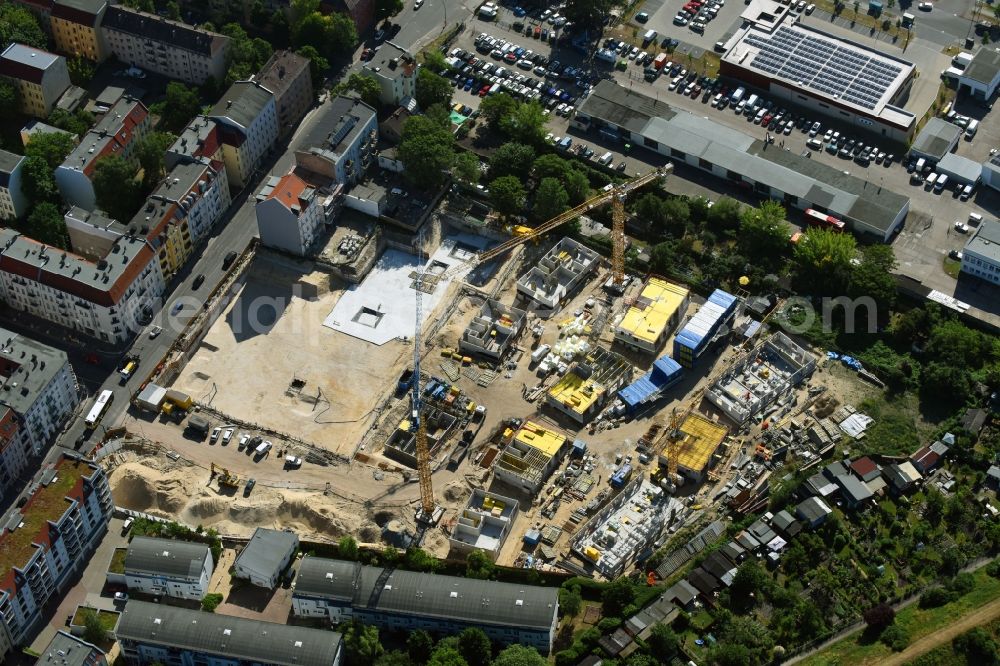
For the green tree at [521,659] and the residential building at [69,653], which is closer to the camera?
the residential building at [69,653]

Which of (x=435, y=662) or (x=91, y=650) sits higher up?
(x=435, y=662)

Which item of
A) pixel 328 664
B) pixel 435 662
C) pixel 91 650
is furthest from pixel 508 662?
pixel 91 650

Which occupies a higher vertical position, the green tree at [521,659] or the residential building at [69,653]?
the green tree at [521,659]

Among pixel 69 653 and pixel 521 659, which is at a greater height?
pixel 521 659

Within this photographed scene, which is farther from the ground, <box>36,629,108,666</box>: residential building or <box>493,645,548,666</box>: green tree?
<box>493,645,548,666</box>: green tree

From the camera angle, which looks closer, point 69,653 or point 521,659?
point 521,659

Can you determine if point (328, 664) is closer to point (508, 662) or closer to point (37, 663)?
point (508, 662)

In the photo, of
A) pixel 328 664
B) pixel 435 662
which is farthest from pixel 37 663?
pixel 435 662

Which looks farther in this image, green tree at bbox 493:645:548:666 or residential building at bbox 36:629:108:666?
green tree at bbox 493:645:548:666
